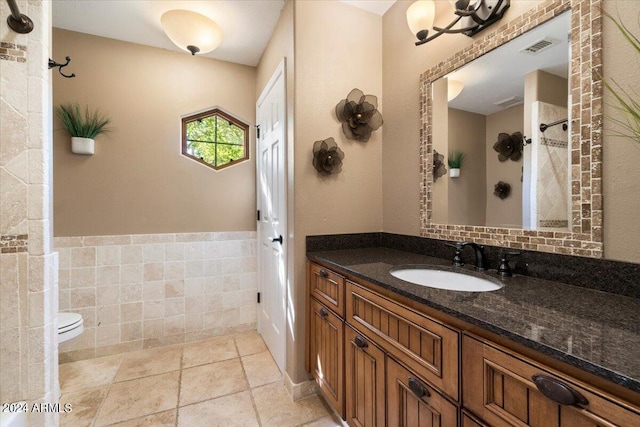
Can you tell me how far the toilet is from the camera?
1.65 meters

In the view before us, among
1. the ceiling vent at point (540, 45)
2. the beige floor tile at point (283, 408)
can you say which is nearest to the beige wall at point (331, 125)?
the beige floor tile at point (283, 408)

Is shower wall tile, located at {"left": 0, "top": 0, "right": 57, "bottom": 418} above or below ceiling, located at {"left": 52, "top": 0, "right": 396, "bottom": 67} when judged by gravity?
below

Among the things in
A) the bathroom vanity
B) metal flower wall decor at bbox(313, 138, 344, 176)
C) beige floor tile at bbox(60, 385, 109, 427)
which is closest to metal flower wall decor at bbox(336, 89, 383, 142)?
metal flower wall decor at bbox(313, 138, 344, 176)

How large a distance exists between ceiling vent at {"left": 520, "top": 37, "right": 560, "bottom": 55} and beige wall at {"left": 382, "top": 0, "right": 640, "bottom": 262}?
16 centimetres

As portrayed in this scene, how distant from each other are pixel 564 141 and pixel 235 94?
2556 millimetres

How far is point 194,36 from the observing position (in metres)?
1.90

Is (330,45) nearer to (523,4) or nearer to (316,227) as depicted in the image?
(523,4)

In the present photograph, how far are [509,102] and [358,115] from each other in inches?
33.8

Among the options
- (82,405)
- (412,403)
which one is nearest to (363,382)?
(412,403)

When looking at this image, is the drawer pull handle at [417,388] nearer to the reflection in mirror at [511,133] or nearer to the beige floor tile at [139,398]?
the reflection in mirror at [511,133]

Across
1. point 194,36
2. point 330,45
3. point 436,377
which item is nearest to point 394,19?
point 330,45

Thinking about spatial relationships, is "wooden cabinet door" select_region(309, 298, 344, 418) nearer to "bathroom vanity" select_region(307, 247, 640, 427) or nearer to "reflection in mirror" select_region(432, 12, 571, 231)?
"bathroom vanity" select_region(307, 247, 640, 427)

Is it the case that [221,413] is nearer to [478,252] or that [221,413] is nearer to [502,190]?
[478,252]

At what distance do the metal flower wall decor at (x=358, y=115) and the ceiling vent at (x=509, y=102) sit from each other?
2.47 ft
